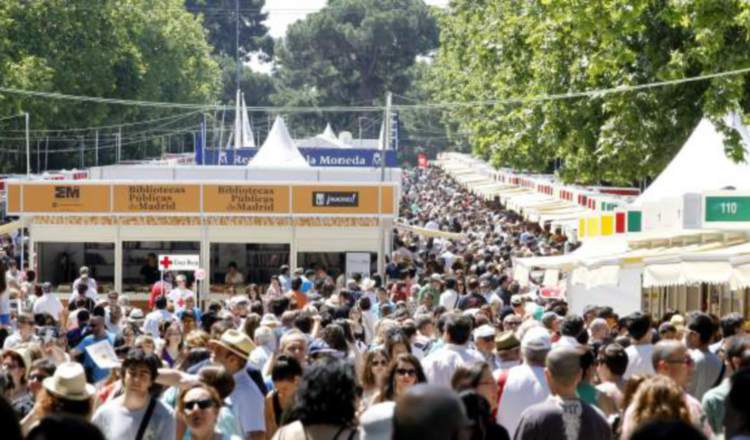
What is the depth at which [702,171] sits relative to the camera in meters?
23.4

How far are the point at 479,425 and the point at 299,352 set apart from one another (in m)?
3.18

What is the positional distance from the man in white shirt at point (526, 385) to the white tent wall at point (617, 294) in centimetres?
1315

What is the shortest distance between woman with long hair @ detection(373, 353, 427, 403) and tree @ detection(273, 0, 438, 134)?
154714 millimetres

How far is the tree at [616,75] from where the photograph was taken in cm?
2423

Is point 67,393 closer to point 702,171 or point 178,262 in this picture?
point 702,171

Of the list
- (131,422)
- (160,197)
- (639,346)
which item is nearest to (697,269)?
(639,346)

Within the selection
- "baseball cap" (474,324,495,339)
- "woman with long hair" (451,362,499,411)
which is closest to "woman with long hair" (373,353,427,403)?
"woman with long hair" (451,362,499,411)

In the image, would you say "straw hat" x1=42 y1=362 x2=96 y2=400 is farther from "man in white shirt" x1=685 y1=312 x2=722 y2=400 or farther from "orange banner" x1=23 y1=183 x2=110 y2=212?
"orange banner" x1=23 y1=183 x2=110 y2=212

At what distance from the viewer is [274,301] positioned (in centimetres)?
1789

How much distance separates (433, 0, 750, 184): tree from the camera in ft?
79.5

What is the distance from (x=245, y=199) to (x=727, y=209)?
1435cm

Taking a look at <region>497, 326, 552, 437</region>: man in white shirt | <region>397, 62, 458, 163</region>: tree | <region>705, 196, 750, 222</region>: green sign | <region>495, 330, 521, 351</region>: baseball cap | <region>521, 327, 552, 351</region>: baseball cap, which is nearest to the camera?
<region>497, 326, 552, 437</region>: man in white shirt

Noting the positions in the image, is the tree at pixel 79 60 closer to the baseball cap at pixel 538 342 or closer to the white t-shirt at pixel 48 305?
the white t-shirt at pixel 48 305

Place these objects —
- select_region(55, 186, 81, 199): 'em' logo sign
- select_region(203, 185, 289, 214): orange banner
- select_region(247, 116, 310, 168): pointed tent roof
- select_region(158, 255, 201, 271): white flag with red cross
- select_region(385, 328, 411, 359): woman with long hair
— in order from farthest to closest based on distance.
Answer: select_region(247, 116, 310, 168): pointed tent roof < select_region(203, 185, 289, 214): orange banner < select_region(55, 186, 81, 199): 'em' logo sign < select_region(158, 255, 201, 271): white flag with red cross < select_region(385, 328, 411, 359): woman with long hair
